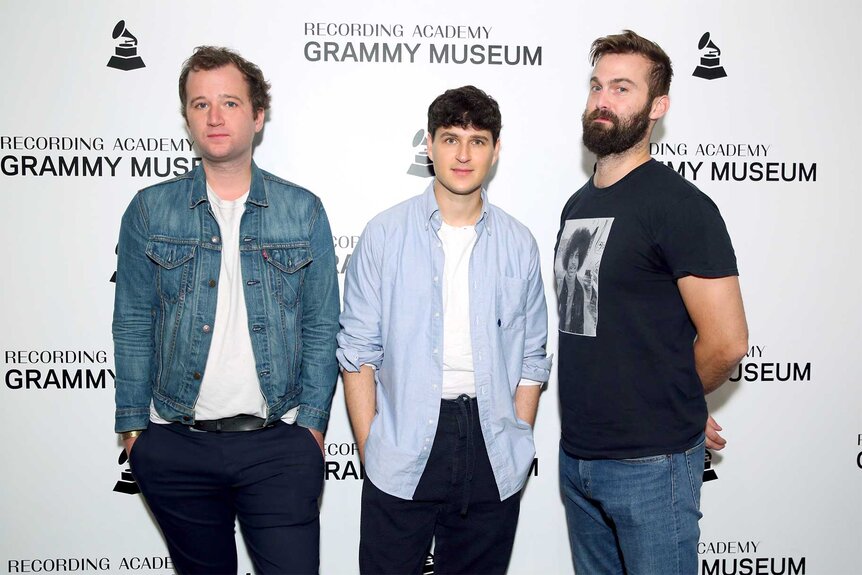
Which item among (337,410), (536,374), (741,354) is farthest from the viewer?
(337,410)

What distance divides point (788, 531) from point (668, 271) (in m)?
1.80

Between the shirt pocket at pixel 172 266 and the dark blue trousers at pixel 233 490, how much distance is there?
43cm

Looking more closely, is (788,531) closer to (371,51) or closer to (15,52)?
(371,51)

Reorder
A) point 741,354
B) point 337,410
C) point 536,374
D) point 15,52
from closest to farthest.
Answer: point 741,354
point 536,374
point 15,52
point 337,410

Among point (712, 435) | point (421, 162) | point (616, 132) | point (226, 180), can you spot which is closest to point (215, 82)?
point (226, 180)

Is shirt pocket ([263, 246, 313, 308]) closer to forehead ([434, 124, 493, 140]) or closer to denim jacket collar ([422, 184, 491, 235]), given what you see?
denim jacket collar ([422, 184, 491, 235])

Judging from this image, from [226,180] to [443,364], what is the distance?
0.93m

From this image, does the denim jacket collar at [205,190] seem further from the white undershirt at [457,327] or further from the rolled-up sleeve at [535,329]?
the rolled-up sleeve at [535,329]

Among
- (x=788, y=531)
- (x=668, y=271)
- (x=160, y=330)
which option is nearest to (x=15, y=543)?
(x=160, y=330)

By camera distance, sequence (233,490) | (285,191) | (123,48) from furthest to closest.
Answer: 1. (123,48)
2. (285,191)
3. (233,490)

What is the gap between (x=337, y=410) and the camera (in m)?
2.76

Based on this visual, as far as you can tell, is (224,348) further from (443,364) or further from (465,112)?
(465,112)

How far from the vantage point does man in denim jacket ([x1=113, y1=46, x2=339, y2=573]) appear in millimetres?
2014

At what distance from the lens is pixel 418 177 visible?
8.89ft
